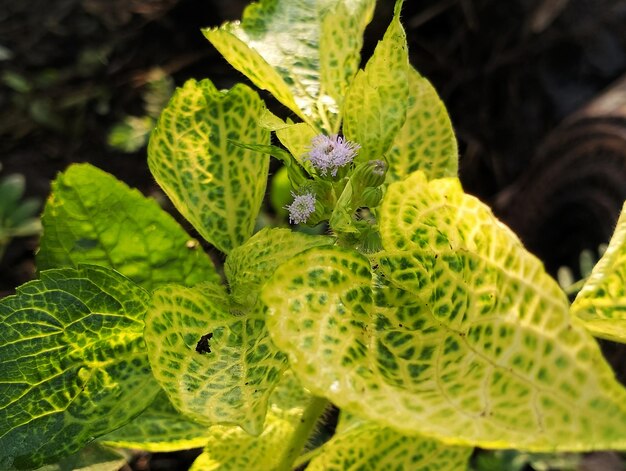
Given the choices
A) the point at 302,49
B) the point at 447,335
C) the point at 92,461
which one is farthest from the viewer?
the point at 92,461

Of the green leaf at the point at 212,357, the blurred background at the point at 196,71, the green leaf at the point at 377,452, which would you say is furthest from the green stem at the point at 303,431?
the blurred background at the point at 196,71

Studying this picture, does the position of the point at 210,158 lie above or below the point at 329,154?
below

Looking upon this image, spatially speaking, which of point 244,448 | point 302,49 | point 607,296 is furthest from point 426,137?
point 244,448

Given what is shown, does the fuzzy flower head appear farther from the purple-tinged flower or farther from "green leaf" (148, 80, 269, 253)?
"green leaf" (148, 80, 269, 253)

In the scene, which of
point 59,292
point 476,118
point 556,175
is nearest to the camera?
point 59,292

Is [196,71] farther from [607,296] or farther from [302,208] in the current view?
[607,296]

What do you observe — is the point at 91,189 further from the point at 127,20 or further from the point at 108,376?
the point at 127,20

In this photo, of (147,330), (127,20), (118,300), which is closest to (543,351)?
(147,330)
